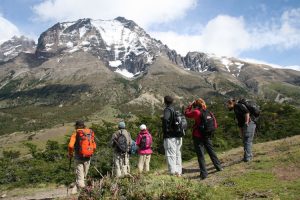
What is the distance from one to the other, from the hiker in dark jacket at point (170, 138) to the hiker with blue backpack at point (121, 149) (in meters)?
2.27

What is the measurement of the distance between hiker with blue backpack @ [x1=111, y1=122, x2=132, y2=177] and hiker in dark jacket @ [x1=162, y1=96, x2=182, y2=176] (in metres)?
2.27

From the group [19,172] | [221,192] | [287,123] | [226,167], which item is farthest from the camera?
[287,123]

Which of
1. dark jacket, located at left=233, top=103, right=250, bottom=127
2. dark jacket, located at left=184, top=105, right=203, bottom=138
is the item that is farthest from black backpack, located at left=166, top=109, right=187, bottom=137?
dark jacket, located at left=233, top=103, right=250, bottom=127

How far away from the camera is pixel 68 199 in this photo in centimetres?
1184

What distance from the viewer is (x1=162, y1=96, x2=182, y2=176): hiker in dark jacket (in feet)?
40.3

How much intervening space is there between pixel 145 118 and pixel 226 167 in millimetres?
34108

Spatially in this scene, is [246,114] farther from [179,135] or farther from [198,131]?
[179,135]

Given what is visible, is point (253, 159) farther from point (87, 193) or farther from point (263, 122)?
point (263, 122)

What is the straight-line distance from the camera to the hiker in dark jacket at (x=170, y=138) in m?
12.3

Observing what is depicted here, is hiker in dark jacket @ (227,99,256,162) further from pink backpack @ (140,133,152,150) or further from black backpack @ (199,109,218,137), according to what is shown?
pink backpack @ (140,133,152,150)

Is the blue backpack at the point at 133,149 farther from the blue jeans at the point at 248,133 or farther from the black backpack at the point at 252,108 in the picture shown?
the black backpack at the point at 252,108

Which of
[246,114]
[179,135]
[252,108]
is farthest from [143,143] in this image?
[252,108]

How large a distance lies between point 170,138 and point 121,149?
256 centimetres

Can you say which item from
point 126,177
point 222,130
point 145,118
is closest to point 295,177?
point 126,177
